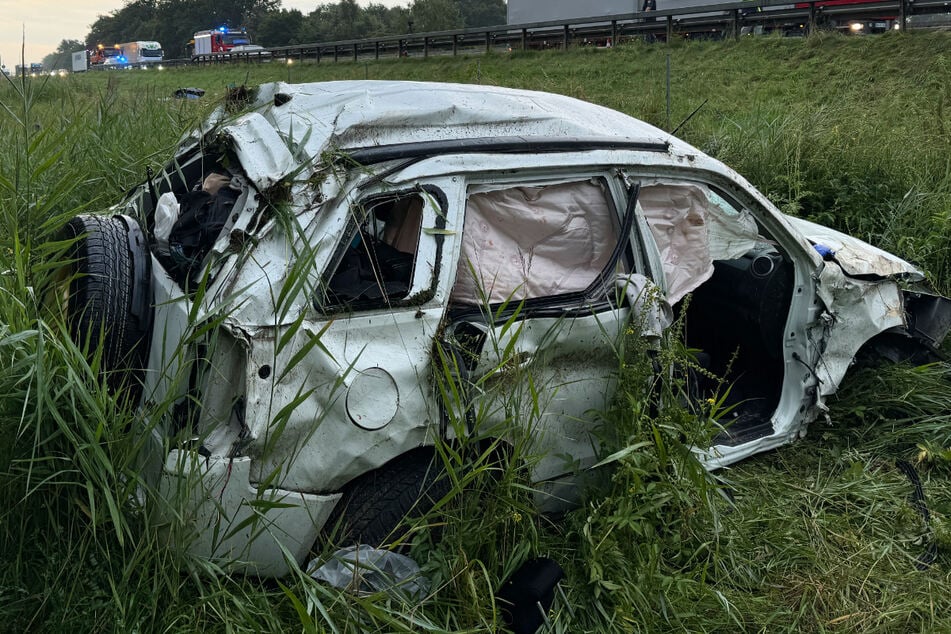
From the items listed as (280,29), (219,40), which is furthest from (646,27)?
(280,29)

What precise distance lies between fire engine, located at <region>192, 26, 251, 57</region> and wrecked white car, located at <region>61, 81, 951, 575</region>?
49.4 metres

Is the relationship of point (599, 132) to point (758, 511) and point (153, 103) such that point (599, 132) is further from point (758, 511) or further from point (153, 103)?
point (153, 103)

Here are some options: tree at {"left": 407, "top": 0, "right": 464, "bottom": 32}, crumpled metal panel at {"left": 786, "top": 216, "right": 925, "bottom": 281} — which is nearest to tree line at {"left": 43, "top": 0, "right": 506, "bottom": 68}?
tree at {"left": 407, "top": 0, "right": 464, "bottom": 32}

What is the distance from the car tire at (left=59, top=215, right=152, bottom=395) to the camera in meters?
2.74

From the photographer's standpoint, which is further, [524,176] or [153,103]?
[153,103]

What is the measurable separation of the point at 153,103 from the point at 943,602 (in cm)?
666

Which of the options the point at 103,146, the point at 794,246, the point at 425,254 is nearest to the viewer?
the point at 425,254

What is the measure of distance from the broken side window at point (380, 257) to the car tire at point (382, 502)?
57 cm

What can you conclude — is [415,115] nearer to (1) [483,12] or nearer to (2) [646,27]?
(2) [646,27]

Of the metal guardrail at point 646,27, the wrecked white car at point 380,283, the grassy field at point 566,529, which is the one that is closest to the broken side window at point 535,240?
the wrecked white car at point 380,283

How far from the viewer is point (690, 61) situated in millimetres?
17953

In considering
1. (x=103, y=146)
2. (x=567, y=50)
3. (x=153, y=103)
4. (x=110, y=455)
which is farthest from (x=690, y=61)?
(x=110, y=455)

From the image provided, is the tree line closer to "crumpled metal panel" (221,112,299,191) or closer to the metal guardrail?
the metal guardrail

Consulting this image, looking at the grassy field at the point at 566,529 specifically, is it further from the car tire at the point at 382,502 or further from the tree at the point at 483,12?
the tree at the point at 483,12
